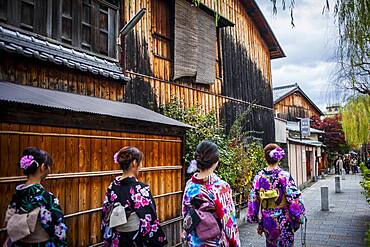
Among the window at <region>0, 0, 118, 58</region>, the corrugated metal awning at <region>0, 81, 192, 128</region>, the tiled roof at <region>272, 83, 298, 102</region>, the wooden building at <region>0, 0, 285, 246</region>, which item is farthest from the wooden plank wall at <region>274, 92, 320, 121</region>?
the corrugated metal awning at <region>0, 81, 192, 128</region>

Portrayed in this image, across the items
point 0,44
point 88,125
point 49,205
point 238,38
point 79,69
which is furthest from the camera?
point 238,38

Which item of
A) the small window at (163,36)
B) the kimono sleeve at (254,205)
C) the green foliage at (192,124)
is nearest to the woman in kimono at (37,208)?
the kimono sleeve at (254,205)

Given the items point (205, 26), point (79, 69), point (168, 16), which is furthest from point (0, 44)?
point (205, 26)

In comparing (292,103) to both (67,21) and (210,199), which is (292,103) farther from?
(210,199)

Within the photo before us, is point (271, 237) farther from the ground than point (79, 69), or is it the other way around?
point (79, 69)

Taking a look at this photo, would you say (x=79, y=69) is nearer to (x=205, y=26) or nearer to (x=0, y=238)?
(x=0, y=238)

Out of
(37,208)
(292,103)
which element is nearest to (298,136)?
(292,103)

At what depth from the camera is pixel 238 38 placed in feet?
40.2

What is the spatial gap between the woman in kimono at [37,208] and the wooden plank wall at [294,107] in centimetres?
2725

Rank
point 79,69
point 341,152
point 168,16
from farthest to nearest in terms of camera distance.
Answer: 1. point 341,152
2. point 168,16
3. point 79,69

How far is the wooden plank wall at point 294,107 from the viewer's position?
3034 centimetres

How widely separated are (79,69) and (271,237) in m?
3.93

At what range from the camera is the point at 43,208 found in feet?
10.5

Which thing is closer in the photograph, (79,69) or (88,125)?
(88,125)
